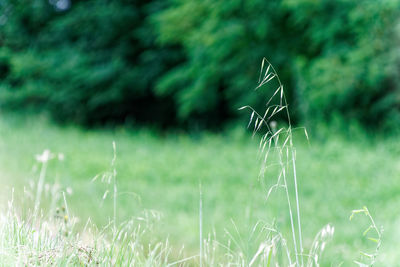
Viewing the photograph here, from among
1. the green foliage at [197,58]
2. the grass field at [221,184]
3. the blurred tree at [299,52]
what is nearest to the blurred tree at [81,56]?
the green foliage at [197,58]

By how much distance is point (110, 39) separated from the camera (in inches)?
456

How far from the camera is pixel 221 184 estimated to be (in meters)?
4.84

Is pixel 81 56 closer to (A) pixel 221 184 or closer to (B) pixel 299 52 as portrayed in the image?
(B) pixel 299 52

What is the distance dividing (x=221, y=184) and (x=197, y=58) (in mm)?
4983

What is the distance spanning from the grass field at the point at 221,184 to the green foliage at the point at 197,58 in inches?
50.4

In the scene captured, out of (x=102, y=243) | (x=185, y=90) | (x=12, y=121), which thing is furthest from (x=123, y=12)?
(x=102, y=243)

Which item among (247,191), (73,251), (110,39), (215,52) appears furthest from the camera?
(110,39)

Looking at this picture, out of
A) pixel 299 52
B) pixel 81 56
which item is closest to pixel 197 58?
pixel 299 52

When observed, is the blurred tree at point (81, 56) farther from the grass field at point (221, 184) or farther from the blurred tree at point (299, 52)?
the grass field at point (221, 184)

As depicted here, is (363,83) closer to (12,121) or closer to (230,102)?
(230,102)

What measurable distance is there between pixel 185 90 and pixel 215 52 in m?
1.29

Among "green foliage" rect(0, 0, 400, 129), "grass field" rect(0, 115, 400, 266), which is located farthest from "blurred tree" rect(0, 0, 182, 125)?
"grass field" rect(0, 115, 400, 266)

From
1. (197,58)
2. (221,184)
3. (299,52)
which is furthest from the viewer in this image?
(197,58)

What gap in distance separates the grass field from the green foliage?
1.28 meters
